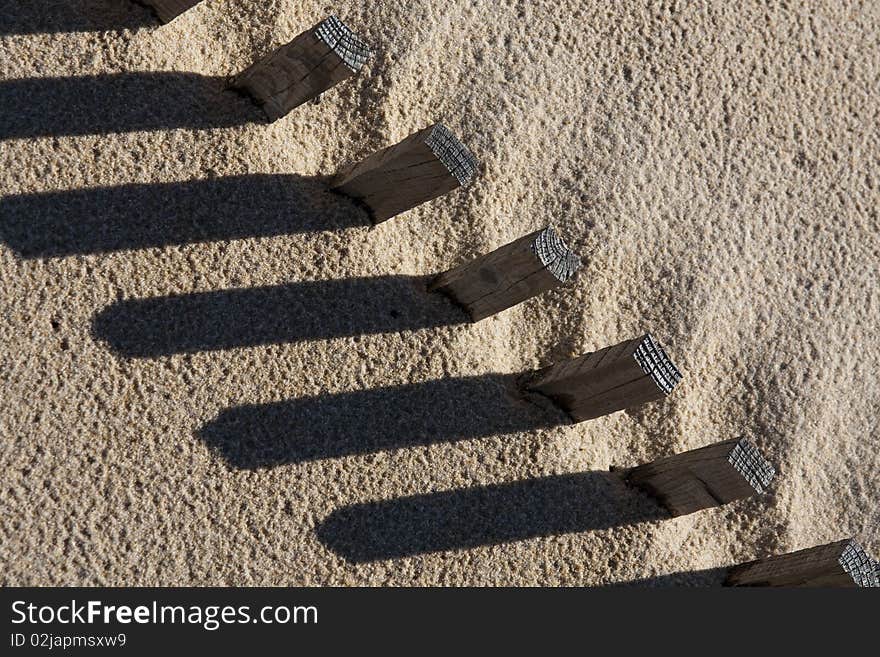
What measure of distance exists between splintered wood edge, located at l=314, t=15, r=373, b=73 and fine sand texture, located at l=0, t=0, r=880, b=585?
46 centimetres

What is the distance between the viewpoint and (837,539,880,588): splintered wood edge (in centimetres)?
356

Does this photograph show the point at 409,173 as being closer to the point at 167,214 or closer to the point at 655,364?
the point at 167,214

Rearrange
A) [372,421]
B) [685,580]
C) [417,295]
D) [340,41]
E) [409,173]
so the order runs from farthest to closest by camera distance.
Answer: [685,580] < [417,295] < [372,421] < [409,173] < [340,41]

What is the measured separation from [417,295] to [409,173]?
1.63 ft

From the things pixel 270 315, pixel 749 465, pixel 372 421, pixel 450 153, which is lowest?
pixel 749 465

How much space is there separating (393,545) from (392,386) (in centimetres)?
55

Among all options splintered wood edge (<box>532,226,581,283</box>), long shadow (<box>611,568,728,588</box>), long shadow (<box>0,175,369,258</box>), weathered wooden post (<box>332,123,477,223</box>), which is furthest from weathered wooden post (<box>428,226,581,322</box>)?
long shadow (<box>611,568,728,588</box>)

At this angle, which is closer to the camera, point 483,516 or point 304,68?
point 304,68

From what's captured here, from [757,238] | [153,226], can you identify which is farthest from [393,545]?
[757,238]

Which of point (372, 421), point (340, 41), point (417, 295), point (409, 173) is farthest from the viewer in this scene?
point (417, 295)

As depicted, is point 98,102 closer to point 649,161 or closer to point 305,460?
point 305,460

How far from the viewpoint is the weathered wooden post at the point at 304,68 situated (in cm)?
343

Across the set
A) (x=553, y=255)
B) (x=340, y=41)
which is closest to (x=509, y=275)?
(x=553, y=255)

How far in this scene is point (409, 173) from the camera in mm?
3539
